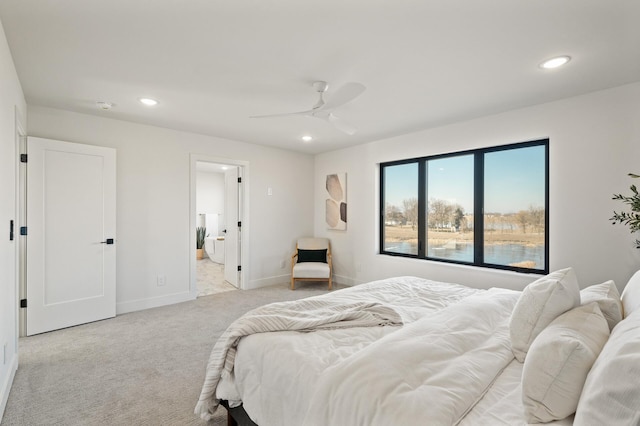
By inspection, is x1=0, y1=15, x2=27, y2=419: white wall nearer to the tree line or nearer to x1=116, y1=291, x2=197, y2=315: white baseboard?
x1=116, y1=291, x2=197, y2=315: white baseboard

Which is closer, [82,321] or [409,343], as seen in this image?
[409,343]

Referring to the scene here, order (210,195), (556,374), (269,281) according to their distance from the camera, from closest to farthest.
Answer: (556,374)
(269,281)
(210,195)

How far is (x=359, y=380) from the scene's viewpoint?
1229 millimetres

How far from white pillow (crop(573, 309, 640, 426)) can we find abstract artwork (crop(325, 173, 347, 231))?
463 cm

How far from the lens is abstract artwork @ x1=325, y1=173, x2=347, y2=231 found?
552 cm

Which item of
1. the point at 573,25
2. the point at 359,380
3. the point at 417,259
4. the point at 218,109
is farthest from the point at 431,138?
the point at 359,380

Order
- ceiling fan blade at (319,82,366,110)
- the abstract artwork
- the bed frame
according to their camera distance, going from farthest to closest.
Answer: the abstract artwork → ceiling fan blade at (319,82,366,110) → the bed frame

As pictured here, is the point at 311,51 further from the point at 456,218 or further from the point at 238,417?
the point at 456,218

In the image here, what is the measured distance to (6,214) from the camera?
221 cm

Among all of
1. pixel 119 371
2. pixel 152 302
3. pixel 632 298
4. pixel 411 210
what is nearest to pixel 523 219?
pixel 411 210

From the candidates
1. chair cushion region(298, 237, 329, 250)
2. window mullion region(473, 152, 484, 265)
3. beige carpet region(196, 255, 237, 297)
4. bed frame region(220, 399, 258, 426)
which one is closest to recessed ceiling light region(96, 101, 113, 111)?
beige carpet region(196, 255, 237, 297)

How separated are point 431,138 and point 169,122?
3.47 metres

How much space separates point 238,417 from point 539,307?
1.61m

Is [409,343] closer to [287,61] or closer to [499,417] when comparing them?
[499,417]
